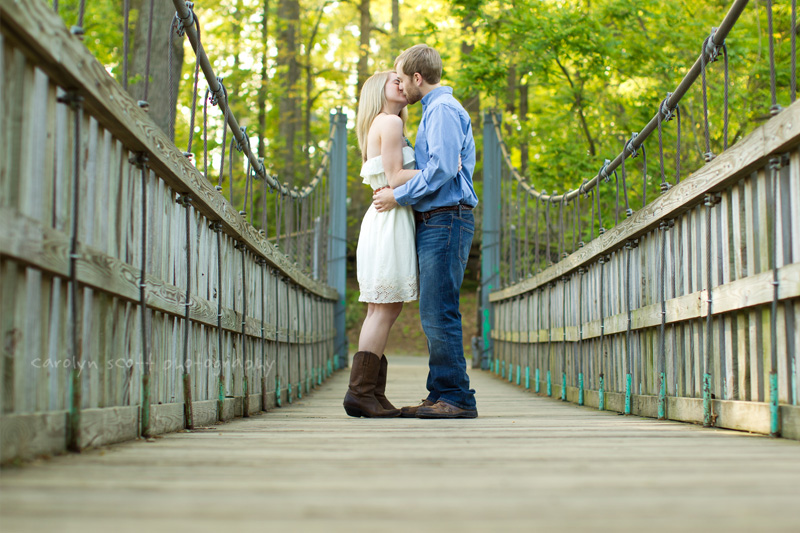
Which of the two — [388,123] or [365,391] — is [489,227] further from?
[365,391]

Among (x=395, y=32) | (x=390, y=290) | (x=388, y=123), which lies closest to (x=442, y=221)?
(x=390, y=290)

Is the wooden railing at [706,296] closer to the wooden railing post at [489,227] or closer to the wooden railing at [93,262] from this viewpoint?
the wooden railing at [93,262]

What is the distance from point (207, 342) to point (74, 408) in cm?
129

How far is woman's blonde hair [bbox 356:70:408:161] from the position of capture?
3660 mm

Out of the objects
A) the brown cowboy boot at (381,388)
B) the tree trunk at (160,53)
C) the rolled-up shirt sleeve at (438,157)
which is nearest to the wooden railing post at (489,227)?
the tree trunk at (160,53)

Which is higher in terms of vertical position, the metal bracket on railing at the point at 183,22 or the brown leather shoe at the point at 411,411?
the metal bracket on railing at the point at 183,22

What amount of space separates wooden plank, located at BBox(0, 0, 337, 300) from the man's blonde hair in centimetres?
100

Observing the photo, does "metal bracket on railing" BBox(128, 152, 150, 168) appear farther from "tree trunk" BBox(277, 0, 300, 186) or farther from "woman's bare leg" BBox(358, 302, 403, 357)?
"tree trunk" BBox(277, 0, 300, 186)

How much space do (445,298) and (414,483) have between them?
6.21 ft

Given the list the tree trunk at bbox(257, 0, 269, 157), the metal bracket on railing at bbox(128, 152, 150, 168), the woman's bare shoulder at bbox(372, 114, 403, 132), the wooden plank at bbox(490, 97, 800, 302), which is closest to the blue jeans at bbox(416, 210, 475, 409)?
the woman's bare shoulder at bbox(372, 114, 403, 132)

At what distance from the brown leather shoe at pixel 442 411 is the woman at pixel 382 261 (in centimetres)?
18

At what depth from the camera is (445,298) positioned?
3436 mm

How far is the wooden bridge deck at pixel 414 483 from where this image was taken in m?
1.23

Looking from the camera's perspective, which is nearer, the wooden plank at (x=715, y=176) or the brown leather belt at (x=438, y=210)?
the wooden plank at (x=715, y=176)
